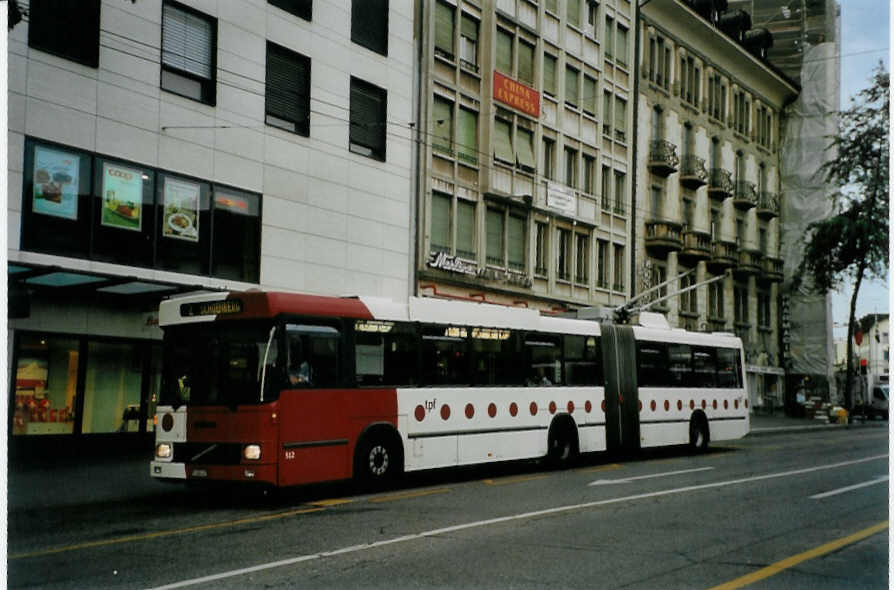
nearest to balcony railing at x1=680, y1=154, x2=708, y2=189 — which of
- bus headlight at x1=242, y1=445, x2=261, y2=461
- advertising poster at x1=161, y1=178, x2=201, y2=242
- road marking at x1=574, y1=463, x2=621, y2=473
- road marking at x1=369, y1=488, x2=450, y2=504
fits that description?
road marking at x1=574, y1=463, x2=621, y2=473

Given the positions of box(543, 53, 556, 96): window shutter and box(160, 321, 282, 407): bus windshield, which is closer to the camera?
box(160, 321, 282, 407): bus windshield

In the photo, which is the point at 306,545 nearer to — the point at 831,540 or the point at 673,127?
the point at 831,540

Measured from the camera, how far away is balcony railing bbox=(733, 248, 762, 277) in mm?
46906

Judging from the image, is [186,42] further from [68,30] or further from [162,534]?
[162,534]

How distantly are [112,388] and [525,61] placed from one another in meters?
17.8

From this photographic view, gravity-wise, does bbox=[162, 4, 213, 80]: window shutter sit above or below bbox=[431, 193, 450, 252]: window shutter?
above

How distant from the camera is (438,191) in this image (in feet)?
98.1

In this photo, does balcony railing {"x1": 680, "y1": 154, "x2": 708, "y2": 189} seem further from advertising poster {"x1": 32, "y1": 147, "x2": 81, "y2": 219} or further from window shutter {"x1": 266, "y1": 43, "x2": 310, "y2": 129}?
advertising poster {"x1": 32, "y1": 147, "x2": 81, "y2": 219}

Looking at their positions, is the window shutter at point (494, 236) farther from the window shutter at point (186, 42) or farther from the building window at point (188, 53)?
the window shutter at point (186, 42)

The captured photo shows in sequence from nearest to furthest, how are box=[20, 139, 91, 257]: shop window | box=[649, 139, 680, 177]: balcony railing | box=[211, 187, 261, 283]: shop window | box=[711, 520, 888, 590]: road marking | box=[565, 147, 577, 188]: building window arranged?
box=[711, 520, 888, 590]: road marking < box=[20, 139, 91, 257]: shop window < box=[211, 187, 261, 283]: shop window < box=[565, 147, 577, 188]: building window < box=[649, 139, 680, 177]: balcony railing

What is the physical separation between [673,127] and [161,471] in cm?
3423

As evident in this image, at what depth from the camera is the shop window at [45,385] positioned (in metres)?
18.8

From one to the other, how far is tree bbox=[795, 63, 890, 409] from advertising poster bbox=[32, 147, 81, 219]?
1325 cm

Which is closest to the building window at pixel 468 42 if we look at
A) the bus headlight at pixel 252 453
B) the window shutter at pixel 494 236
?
the window shutter at pixel 494 236
